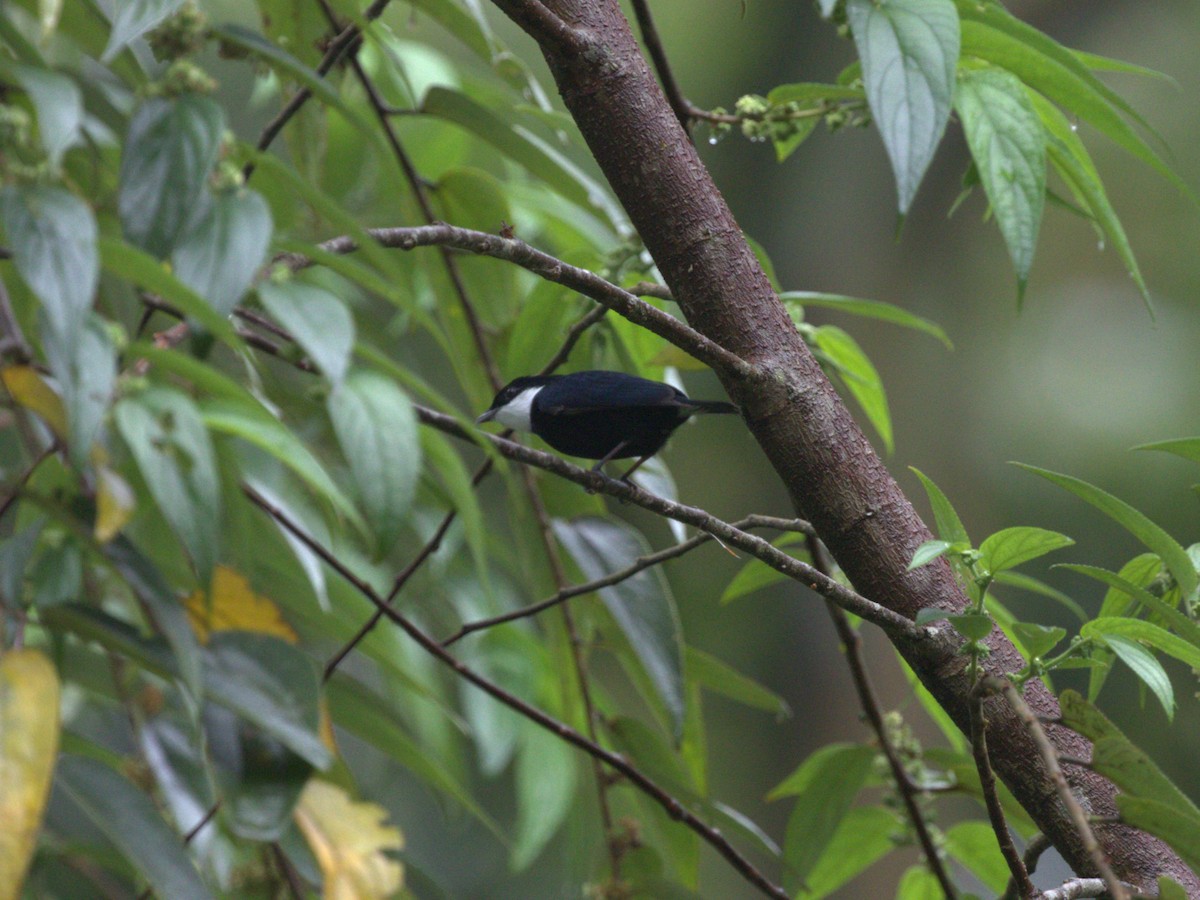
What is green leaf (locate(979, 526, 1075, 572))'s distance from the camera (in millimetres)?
944

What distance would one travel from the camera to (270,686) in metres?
1.53

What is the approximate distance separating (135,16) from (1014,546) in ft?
3.28

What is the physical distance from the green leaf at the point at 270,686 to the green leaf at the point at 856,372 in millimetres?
843

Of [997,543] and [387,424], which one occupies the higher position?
[997,543]

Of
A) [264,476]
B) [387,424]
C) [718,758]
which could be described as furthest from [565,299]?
[718,758]

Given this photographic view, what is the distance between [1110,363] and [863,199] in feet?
5.32

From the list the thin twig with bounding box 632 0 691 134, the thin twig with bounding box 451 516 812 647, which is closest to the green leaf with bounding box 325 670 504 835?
the thin twig with bounding box 451 516 812 647

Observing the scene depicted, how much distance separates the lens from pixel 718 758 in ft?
23.0

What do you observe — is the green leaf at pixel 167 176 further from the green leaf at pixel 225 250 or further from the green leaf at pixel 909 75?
the green leaf at pixel 909 75

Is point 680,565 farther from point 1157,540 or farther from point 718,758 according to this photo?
point 1157,540

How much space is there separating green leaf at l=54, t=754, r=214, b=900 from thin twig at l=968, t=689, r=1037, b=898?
0.91 metres

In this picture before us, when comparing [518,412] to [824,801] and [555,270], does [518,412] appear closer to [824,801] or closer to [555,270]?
[824,801]

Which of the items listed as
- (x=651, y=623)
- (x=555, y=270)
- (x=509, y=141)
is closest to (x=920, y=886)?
(x=651, y=623)

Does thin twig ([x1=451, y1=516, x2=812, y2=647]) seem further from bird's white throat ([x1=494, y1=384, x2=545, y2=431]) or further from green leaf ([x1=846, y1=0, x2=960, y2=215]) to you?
bird's white throat ([x1=494, y1=384, x2=545, y2=431])
